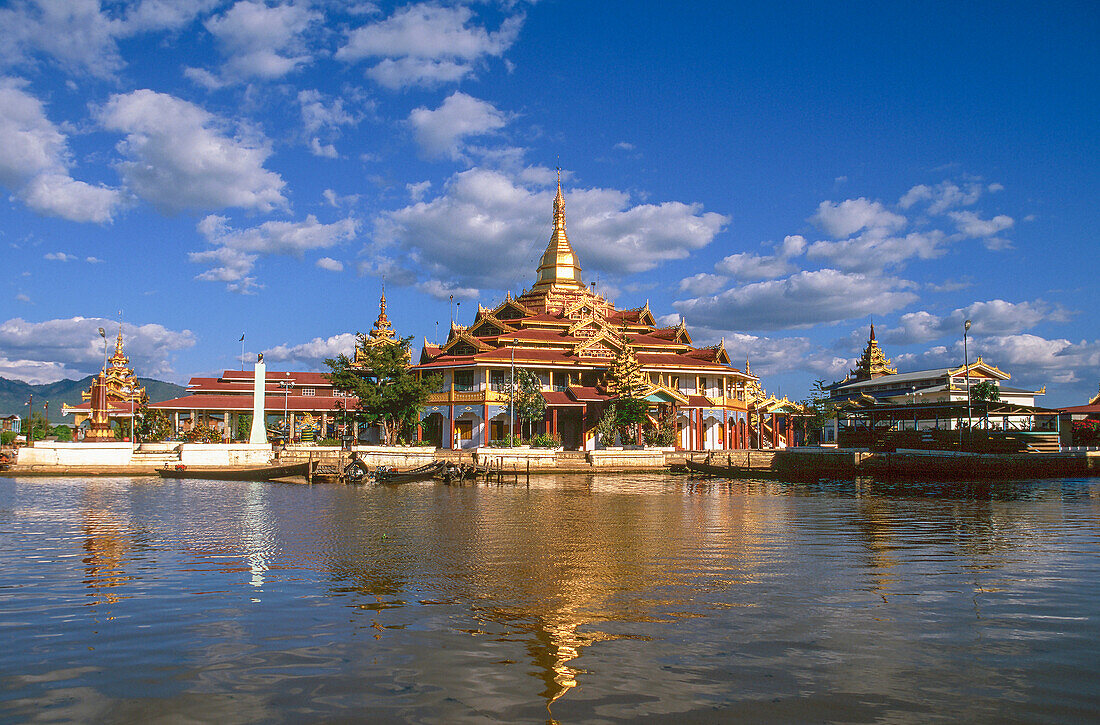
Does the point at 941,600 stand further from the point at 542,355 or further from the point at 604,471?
the point at 542,355

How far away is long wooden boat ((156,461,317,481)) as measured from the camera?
145ft

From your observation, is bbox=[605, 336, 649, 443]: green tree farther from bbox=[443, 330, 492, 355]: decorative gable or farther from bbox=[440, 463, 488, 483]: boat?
bbox=[440, 463, 488, 483]: boat

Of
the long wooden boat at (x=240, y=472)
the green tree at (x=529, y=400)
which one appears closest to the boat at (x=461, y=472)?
the long wooden boat at (x=240, y=472)

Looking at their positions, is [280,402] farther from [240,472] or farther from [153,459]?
[240,472]

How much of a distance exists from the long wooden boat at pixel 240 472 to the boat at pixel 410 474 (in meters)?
4.72

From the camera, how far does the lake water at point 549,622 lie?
7.51 metres

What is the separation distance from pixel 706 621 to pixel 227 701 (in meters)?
6.13

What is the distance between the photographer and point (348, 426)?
201 feet

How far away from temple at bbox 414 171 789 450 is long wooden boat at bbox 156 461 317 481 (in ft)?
46.4

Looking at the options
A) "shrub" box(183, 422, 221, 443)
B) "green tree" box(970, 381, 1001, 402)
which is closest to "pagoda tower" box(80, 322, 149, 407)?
"shrub" box(183, 422, 221, 443)

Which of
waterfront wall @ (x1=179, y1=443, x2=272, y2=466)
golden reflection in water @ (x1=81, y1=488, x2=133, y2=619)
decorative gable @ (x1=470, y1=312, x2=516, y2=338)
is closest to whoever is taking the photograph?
golden reflection in water @ (x1=81, y1=488, x2=133, y2=619)

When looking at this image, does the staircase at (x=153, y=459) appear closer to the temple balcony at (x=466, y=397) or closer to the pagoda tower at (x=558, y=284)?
the temple balcony at (x=466, y=397)

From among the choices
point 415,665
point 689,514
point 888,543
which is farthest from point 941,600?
point 689,514

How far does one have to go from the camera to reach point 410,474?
41250 mm
